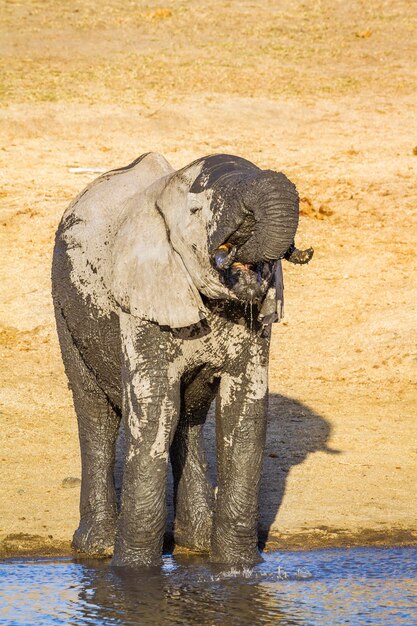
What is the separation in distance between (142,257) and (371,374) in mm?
4746

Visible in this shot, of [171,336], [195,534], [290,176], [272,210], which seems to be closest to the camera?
[272,210]

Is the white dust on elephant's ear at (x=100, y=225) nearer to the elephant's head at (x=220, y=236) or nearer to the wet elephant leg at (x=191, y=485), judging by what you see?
the elephant's head at (x=220, y=236)

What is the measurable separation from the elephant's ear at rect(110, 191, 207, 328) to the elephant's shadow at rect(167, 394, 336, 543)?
5.11 ft

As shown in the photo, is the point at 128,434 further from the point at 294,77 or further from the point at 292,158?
the point at 294,77

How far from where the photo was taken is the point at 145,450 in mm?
6418

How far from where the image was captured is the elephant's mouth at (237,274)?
5.59 metres

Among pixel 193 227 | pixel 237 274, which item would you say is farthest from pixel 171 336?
pixel 237 274

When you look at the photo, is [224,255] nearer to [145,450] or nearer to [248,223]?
[248,223]

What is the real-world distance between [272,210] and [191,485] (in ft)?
7.35

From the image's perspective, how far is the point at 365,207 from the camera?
13625 mm

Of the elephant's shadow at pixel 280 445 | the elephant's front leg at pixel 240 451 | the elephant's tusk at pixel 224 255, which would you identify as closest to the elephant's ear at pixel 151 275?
the elephant's tusk at pixel 224 255

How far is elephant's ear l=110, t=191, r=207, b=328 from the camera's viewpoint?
19.8 feet

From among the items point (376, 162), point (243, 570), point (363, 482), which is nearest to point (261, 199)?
point (243, 570)

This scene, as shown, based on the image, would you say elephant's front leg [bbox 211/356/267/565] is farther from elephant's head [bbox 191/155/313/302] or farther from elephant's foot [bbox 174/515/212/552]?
elephant's head [bbox 191/155/313/302]
